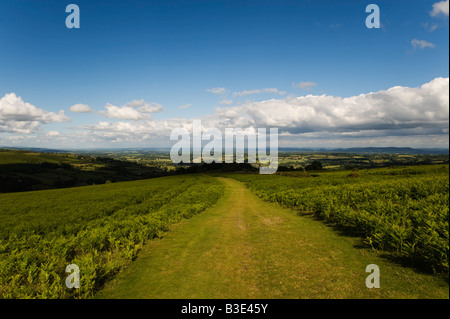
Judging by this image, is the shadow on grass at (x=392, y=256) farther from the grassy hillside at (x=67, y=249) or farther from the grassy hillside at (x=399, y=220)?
the grassy hillside at (x=67, y=249)

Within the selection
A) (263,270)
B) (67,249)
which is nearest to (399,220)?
(263,270)

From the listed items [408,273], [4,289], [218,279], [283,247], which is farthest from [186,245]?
[408,273]

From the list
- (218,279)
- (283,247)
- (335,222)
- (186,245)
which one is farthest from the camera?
(335,222)

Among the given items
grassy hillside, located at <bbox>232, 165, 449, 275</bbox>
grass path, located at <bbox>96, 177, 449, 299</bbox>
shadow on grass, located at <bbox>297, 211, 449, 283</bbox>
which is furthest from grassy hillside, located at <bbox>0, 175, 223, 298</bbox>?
grassy hillside, located at <bbox>232, 165, 449, 275</bbox>

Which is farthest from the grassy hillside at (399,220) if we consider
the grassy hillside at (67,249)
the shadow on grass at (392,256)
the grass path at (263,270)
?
the grassy hillside at (67,249)

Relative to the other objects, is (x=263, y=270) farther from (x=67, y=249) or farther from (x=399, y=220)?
(x=67, y=249)

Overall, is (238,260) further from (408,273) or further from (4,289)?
(4,289)

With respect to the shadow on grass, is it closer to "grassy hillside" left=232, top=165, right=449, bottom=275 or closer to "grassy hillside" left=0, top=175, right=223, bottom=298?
"grassy hillside" left=232, top=165, right=449, bottom=275

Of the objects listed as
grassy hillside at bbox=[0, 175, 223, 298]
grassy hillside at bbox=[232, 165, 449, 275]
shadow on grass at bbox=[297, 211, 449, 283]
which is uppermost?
grassy hillside at bbox=[232, 165, 449, 275]
